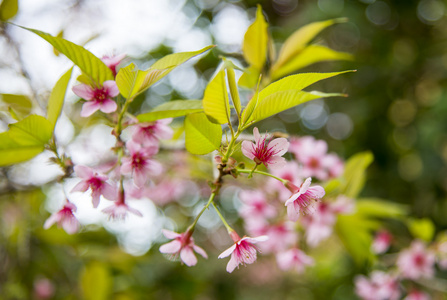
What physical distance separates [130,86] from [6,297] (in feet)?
4.72

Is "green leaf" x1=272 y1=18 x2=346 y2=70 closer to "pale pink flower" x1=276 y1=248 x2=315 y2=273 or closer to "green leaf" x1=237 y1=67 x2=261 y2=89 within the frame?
"green leaf" x1=237 y1=67 x2=261 y2=89

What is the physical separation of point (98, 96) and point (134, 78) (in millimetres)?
116

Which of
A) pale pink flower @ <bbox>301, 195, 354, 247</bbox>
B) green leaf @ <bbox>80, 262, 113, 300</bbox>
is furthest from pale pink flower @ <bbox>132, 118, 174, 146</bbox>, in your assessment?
green leaf @ <bbox>80, 262, 113, 300</bbox>

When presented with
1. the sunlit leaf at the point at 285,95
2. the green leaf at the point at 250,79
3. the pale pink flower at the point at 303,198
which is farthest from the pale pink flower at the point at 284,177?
the sunlit leaf at the point at 285,95

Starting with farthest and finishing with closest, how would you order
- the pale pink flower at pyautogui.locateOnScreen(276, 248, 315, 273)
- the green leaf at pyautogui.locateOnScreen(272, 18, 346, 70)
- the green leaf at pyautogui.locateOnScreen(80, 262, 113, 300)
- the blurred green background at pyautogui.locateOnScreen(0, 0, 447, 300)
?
the blurred green background at pyautogui.locateOnScreen(0, 0, 447, 300), the green leaf at pyautogui.locateOnScreen(80, 262, 113, 300), the pale pink flower at pyautogui.locateOnScreen(276, 248, 315, 273), the green leaf at pyautogui.locateOnScreen(272, 18, 346, 70)

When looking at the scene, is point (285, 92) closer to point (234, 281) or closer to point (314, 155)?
point (314, 155)

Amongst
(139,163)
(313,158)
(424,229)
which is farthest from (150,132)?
(424,229)

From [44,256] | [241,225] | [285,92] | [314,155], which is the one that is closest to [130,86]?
[285,92]

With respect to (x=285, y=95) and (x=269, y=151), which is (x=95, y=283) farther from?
(x=285, y=95)

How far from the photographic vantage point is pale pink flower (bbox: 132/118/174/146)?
77 cm

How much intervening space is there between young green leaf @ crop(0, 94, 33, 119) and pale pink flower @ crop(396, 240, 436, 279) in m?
1.52

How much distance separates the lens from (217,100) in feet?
2.02

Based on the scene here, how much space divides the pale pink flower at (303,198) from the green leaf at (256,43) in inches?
20.0

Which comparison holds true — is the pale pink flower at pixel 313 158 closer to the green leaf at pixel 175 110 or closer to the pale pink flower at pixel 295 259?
the pale pink flower at pixel 295 259
